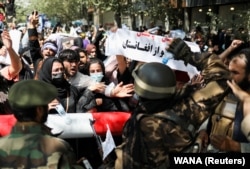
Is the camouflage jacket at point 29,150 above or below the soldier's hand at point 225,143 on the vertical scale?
above

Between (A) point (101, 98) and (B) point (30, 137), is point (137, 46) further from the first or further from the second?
(B) point (30, 137)

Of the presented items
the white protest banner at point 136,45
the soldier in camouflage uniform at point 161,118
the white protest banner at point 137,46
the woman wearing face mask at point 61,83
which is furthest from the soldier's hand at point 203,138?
the white protest banner at point 136,45

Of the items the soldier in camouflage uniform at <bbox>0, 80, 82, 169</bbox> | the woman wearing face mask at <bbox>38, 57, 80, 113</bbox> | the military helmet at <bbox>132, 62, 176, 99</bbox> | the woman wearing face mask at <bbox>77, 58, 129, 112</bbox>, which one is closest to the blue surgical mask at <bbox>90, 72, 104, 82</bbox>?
the woman wearing face mask at <bbox>77, 58, 129, 112</bbox>

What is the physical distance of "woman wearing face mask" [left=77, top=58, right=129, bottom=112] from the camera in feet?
15.3

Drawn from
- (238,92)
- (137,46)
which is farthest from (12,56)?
(238,92)

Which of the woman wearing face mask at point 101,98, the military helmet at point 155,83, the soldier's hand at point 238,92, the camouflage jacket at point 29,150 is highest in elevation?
the military helmet at point 155,83

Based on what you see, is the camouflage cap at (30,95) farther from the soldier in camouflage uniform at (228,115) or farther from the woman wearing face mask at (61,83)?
the woman wearing face mask at (61,83)

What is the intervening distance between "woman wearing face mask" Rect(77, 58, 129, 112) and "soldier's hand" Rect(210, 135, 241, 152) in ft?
5.16

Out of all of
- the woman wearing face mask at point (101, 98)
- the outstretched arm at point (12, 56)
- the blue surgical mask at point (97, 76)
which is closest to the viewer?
→ the outstretched arm at point (12, 56)

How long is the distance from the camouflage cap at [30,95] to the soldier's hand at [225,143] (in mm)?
1274

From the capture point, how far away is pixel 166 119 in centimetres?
264

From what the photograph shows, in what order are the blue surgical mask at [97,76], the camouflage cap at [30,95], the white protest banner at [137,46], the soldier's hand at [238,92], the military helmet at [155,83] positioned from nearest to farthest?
the camouflage cap at [30,95], the military helmet at [155,83], the soldier's hand at [238,92], the blue surgical mask at [97,76], the white protest banner at [137,46]

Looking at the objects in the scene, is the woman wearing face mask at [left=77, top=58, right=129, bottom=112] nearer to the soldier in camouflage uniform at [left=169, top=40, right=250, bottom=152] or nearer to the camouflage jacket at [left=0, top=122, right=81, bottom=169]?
the soldier in camouflage uniform at [left=169, top=40, right=250, bottom=152]

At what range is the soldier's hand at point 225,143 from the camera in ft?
10.2
